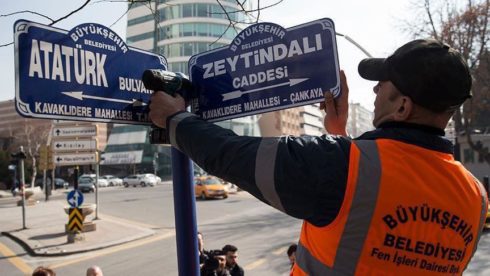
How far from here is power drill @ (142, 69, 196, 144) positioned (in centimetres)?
159

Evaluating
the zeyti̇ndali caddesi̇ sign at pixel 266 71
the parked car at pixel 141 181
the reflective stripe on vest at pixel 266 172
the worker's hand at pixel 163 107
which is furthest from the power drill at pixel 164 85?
the parked car at pixel 141 181

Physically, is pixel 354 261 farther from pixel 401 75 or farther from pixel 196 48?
pixel 196 48

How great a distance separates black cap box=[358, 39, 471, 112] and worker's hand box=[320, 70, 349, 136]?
0.60 meters

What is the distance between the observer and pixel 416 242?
111 centimetres

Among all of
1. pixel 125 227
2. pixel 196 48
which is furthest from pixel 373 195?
pixel 196 48

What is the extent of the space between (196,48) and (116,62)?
49794mm

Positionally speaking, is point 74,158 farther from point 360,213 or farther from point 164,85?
point 360,213

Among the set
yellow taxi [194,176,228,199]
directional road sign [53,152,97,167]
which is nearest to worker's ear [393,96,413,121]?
directional road sign [53,152,97,167]

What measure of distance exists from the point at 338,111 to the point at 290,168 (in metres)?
0.83

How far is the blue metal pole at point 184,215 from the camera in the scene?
1.90 m

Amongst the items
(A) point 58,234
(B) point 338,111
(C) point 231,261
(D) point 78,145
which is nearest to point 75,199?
(A) point 58,234

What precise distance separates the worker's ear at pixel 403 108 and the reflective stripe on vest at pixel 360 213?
13 centimetres

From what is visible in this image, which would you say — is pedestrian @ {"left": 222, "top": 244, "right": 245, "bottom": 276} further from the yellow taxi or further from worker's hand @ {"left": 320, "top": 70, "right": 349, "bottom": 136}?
the yellow taxi

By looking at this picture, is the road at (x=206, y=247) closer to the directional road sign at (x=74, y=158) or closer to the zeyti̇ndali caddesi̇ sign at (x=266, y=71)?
the directional road sign at (x=74, y=158)
